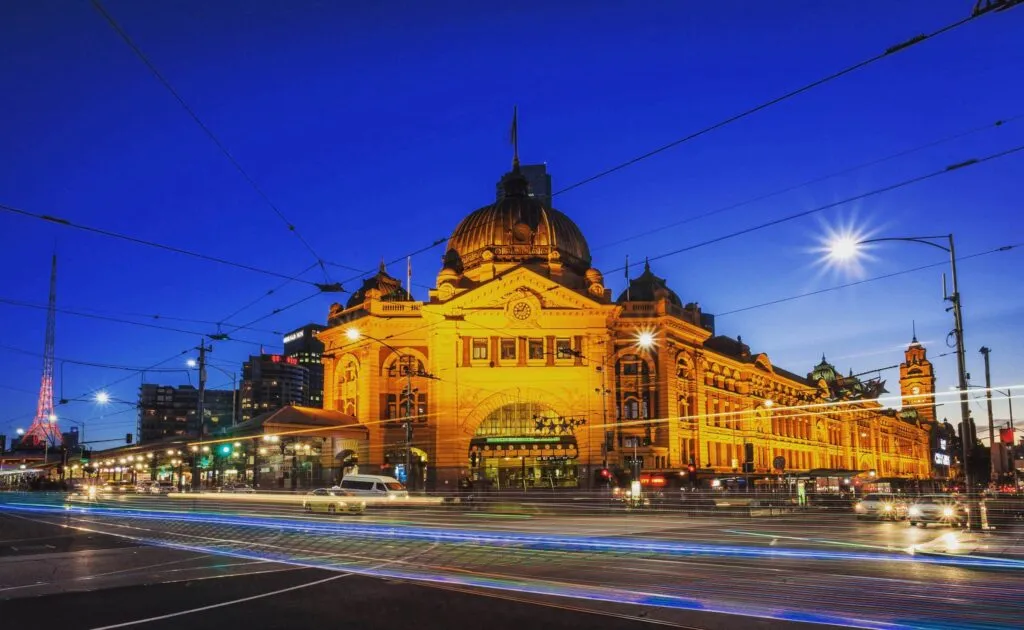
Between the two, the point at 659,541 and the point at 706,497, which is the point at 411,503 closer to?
the point at 706,497

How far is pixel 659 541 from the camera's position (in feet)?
73.3

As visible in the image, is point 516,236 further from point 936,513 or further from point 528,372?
point 936,513

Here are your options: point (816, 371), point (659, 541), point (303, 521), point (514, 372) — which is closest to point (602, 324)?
point (514, 372)

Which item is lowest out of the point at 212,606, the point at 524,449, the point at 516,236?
the point at 212,606

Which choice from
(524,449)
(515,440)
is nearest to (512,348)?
(515,440)

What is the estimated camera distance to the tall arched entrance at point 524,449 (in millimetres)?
65562

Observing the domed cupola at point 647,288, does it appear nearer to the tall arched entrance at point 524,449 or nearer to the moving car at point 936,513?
the tall arched entrance at point 524,449

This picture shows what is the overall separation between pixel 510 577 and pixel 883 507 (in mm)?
25404

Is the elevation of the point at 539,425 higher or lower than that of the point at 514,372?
lower

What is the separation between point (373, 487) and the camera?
133 ft

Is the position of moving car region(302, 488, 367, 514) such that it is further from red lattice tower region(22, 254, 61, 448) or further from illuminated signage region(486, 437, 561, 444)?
red lattice tower region(22, 254, 61, 448)

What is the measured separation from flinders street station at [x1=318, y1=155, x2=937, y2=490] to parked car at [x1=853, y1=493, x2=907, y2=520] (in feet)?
63.6

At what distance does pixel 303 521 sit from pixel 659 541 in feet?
46.4

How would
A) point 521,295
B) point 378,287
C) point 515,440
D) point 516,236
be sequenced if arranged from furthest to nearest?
point 378,287 < point 516,236 < point 521,295 < point 515,440
